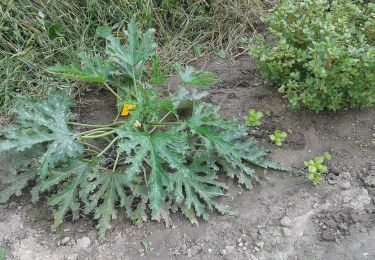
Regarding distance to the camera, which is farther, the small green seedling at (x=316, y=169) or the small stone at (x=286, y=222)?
the small green seedling at (x=316, y=169)

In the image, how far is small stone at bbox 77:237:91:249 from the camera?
304cm

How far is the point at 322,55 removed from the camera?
3.27 meters

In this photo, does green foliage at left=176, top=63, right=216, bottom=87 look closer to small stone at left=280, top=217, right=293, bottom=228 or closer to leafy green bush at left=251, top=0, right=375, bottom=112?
leafy green bush at left=251, top=0, right=375, bottom=112

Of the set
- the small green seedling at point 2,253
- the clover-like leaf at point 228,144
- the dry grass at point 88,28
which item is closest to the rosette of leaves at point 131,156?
the clover-like leaf at point 228,144

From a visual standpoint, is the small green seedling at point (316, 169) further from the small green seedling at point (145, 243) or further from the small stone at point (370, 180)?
the small green seedling at point (145, 243)

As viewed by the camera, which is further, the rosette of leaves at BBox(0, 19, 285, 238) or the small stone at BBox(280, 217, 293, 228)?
the small stone at BBox(280, 217, 293, 228)

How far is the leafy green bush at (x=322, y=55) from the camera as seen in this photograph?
3.24m

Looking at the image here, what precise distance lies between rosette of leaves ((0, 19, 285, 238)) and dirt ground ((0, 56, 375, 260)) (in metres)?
0.09

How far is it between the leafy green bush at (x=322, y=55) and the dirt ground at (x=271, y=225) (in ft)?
0.93

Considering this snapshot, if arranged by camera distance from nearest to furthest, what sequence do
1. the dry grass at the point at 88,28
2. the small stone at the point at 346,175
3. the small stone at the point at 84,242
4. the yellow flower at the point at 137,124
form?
1. the small stone at the point at 84,242
2. the yellow flower at the point at 137,124
3. the small stone at the point at 346,175
4. the dry grass at the point at 88,28

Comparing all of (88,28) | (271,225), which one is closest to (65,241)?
(271,225)

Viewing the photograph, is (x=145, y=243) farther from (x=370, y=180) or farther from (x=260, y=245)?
(x=370, y=180)

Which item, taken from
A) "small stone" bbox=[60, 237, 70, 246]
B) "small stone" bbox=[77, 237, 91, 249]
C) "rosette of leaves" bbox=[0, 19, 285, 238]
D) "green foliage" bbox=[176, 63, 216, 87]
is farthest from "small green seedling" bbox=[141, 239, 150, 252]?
"green foliage" bbox=[176, 63, 216, 87]

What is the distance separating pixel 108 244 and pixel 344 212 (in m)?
1.41
